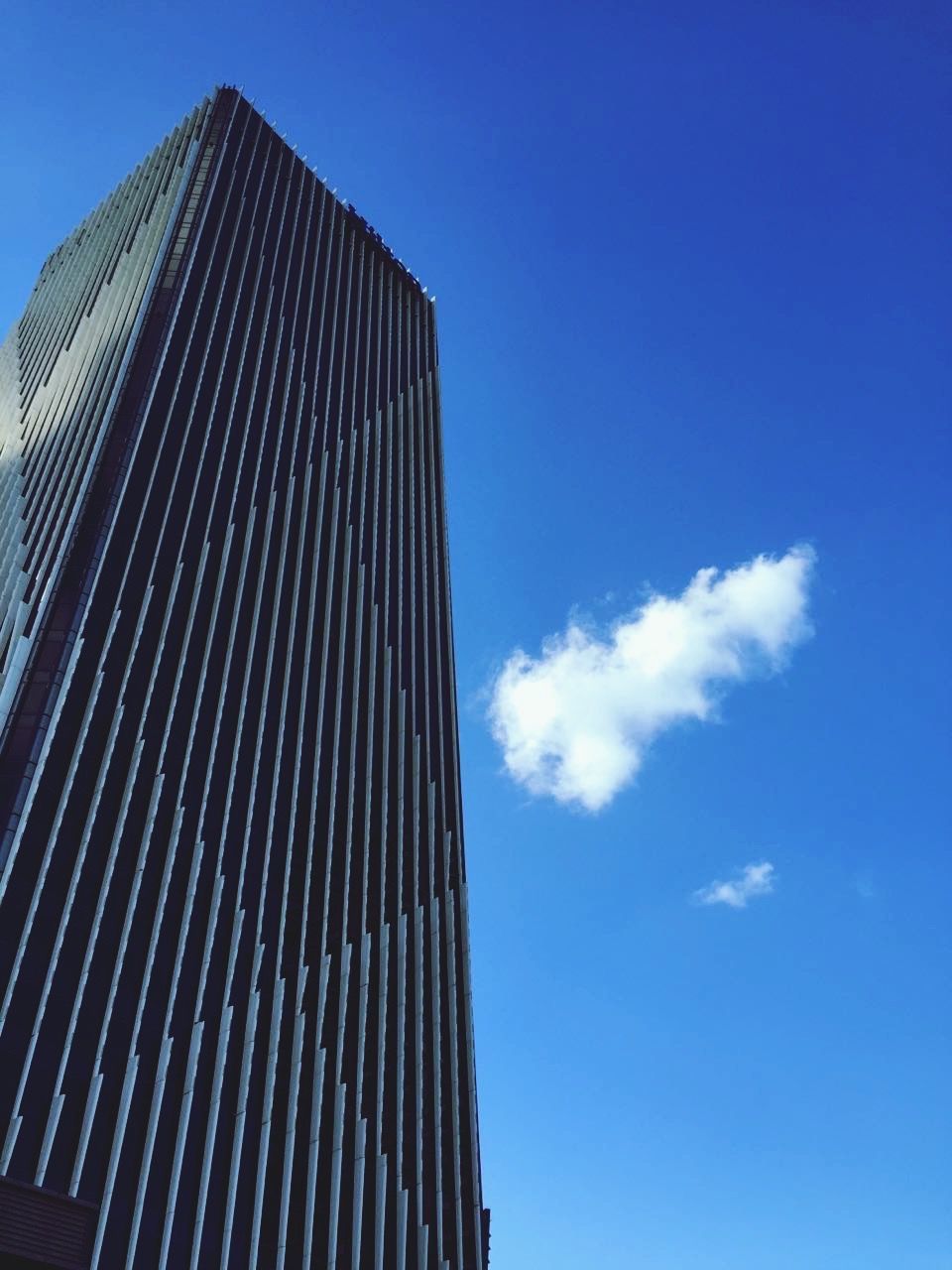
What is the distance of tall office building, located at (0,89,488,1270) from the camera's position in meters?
44.6

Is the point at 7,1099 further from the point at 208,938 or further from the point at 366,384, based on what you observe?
the point at 366,384

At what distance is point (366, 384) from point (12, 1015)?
63064mm

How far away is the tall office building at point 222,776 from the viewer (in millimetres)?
44562

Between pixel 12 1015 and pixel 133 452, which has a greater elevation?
pixel 133 452

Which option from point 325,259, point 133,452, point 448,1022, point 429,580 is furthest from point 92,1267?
point 325,259

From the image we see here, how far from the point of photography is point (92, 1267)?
130 ft

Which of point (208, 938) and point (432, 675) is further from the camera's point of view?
point (432, 675)

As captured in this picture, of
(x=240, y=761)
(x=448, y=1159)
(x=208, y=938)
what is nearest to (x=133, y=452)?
(x=240, y=761)

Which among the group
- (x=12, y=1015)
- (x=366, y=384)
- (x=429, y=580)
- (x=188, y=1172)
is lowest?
(x=188, y=1172)

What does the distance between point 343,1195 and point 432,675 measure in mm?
38963

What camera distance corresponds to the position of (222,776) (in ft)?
189

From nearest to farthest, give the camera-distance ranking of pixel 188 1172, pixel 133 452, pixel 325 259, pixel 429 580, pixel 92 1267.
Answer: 1. pixel 92 1267
2. pixel 188 1172
3. pixel 133 452
4. pixel 429 580
5. pixel 325 259

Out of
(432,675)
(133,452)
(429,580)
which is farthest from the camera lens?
(429,580)

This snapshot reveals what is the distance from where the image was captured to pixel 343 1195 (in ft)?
174
